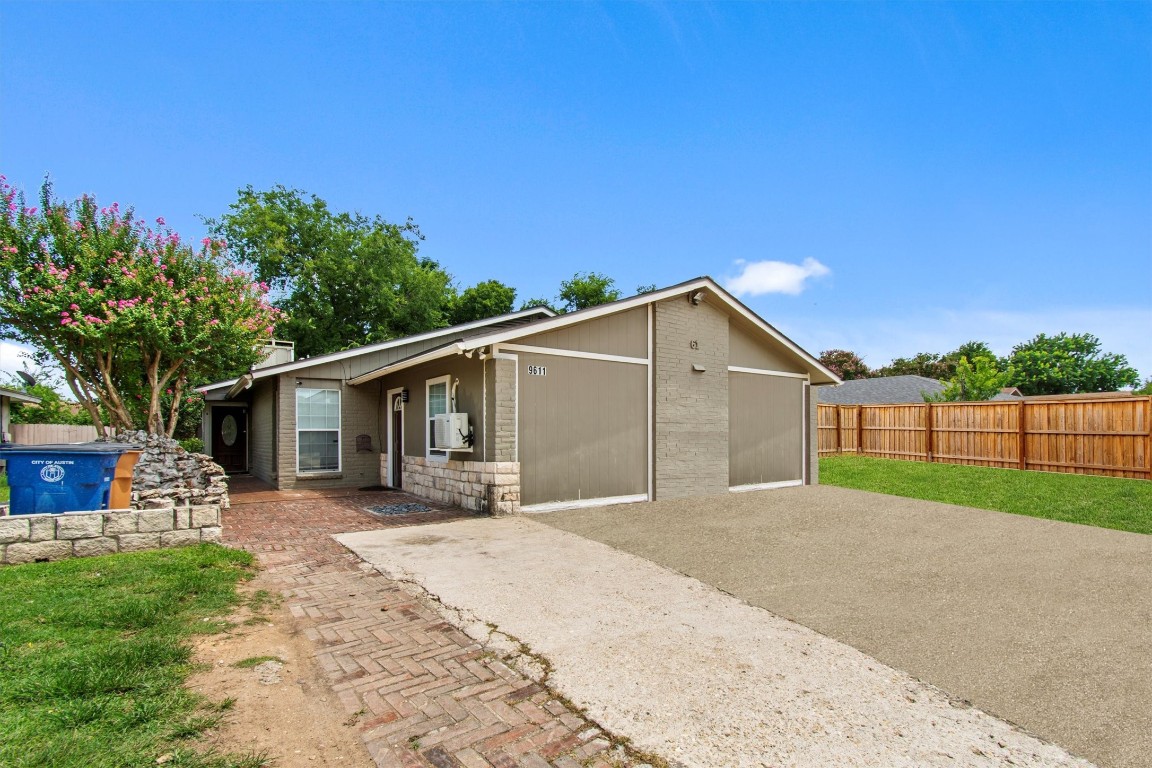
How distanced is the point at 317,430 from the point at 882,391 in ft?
86.4

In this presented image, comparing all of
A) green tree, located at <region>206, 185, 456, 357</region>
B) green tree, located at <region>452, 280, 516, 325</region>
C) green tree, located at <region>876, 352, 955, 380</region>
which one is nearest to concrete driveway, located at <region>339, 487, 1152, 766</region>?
green tree, located at <region>206, 185, 456, 357</region>

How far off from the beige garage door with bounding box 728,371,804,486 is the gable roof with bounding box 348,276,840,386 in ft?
2.46

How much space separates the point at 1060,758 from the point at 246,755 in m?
3.66

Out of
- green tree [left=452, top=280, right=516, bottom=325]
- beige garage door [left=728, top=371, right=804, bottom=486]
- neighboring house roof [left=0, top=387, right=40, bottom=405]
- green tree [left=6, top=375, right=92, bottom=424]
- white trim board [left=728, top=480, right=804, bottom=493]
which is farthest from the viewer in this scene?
green tree [left=452, top=280, right=516, bottom=325]

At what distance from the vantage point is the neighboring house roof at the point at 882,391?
2660cm

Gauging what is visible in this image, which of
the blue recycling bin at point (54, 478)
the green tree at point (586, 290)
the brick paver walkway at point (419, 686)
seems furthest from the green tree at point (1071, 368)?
the blue recycling bin at point (54, 478)

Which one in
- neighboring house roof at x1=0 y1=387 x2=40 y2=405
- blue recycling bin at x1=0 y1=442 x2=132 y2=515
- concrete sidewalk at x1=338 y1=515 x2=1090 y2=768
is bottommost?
concrete sidewalk at x1=338 y1=515 x2=1090 y2=768

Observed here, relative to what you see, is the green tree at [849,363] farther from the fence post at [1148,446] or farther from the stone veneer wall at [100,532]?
the stone veneer wall at [100,532]

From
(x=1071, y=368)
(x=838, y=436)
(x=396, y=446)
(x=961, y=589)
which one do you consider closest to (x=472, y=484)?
(x=396, y=446)

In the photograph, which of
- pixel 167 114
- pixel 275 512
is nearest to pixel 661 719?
pixel 275 512

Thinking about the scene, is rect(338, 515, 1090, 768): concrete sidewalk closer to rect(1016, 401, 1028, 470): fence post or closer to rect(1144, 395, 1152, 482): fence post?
rect(1144, 395, 1152, 482): fence post

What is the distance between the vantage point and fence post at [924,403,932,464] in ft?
56.2

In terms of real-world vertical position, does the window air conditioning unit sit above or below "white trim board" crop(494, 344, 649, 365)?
below

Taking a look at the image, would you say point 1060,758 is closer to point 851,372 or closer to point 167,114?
point 167,114
